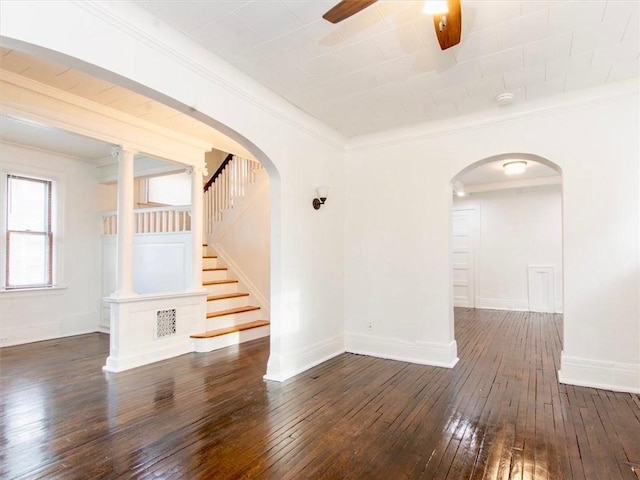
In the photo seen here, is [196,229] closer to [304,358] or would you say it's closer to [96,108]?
[96,108]

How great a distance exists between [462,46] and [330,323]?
324 centimetres

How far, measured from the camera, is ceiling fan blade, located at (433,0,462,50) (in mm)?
1874

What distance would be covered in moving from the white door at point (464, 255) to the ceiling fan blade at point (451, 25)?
6633mm

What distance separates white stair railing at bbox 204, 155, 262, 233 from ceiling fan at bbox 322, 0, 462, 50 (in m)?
4.46

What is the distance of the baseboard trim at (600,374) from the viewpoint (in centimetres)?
329

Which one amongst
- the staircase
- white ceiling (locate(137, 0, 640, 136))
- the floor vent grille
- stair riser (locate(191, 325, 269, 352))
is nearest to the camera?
white ceiling (locate(137, 0, 640, 136))

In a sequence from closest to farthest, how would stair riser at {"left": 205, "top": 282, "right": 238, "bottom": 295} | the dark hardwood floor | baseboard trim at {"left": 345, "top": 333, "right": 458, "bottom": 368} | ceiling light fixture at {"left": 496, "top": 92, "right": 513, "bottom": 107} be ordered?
the dark hardwood floor
ceiling light fixture at {"left": 496, "top": 92, "right": 513, "bottom": 107}
baseboard trim at {"left": 345, "top": 333, "right": 458, "bottom": 368}
stair riser at {"left": 205, "top": 282, "right": 238, "bottom": 295}

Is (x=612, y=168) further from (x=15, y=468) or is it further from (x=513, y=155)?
(x=15, y=468)

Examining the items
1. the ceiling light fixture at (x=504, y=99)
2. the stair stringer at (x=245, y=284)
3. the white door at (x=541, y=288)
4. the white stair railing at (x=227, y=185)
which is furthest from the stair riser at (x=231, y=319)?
the white door at (x=541, y=288)

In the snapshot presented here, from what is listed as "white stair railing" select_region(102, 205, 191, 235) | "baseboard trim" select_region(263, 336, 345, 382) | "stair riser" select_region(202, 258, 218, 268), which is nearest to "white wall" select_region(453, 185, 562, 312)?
"baseboard trim" select_region(263, 336, 345, 382)

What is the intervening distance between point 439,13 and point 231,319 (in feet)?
15.5

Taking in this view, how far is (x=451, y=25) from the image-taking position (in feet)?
6.65

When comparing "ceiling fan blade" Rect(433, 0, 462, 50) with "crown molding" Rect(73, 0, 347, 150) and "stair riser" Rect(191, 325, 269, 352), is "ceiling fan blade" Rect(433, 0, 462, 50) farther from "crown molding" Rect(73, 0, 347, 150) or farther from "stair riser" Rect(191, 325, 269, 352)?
"stair riser" Rect(191, 325, 269, 352)

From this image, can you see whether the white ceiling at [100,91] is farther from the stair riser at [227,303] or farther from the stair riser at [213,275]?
the stair riser at [227,303]
